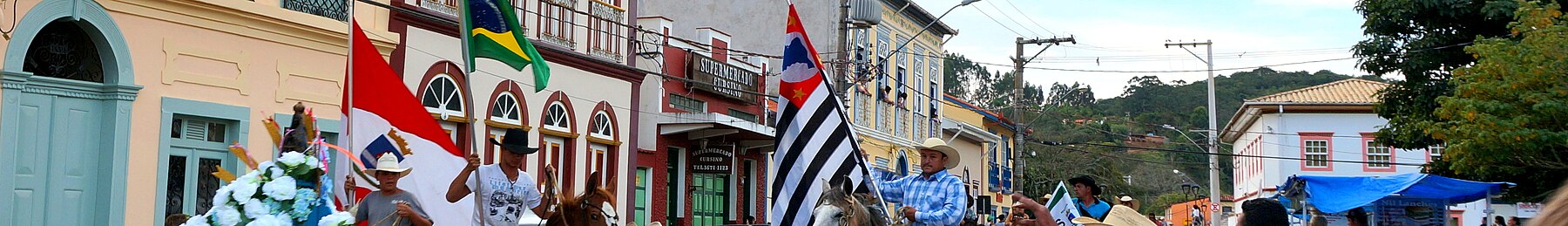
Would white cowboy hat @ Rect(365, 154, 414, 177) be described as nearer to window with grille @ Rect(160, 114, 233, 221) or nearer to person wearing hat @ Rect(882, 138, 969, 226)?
person wearing hat @ Rect(882, 138, 969, 226)

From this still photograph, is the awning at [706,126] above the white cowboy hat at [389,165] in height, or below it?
above

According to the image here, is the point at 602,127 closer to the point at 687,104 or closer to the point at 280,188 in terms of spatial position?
the point at 687,104

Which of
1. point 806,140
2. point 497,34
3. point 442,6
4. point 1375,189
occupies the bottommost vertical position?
point 1375,189

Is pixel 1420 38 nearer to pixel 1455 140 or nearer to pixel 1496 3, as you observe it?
pixel 1496 3

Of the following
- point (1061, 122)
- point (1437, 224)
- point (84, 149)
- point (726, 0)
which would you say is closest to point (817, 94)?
point (84, 149)

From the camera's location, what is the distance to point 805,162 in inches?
414

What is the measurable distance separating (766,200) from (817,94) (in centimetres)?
1989

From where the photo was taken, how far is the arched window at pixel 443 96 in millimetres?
19172

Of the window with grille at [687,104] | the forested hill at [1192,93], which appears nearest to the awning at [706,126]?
the window with grille at [687,104]

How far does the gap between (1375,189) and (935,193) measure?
37.6ft

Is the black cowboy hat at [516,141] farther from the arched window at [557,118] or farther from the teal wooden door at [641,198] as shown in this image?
the teal wooden door at [641,198]

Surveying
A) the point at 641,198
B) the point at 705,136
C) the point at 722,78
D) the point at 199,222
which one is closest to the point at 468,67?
the point at 199,222

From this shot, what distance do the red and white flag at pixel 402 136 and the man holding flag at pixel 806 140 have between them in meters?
2.09

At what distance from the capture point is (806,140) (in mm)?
10648
